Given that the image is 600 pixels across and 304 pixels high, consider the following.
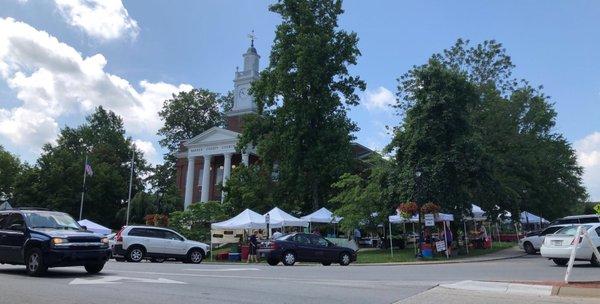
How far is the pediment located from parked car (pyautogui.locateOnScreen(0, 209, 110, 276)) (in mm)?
50669

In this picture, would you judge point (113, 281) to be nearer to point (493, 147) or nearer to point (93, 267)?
point (93, 267)

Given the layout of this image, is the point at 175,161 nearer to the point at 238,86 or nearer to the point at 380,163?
the point at 238,86

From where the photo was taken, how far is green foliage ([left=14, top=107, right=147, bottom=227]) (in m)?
67.6

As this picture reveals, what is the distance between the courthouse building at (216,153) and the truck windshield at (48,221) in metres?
49.2

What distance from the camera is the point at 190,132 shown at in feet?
275

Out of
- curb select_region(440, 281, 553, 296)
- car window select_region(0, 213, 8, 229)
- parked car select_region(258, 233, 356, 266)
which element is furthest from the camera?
parked car select_region(258, 233, 356, 266)

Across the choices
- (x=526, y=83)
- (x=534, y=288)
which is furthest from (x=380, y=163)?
(x=534, y=288)

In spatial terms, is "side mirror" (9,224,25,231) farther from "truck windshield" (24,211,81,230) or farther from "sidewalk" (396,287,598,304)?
"sidewalk" (396,287,598,304)

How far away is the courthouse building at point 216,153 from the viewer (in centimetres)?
6606

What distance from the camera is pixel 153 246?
2542cm

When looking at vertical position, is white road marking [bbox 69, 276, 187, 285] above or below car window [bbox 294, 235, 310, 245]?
below

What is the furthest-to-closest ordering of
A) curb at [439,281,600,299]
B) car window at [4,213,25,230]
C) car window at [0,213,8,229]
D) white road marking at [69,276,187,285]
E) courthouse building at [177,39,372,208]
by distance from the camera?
courthouse building at [177,39,372,208]
car window at [0,213,8,229]
car window at [4,213,25,230]
white road marking at [69,276,187,285]
curb at [439,281,600,299]

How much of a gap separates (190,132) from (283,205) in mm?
42659

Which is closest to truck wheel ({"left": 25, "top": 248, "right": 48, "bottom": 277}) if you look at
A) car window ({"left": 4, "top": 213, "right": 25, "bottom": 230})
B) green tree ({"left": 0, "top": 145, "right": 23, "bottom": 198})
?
car window ({"left": 4, "top": 213, "right": 25, "bottom": 230})
